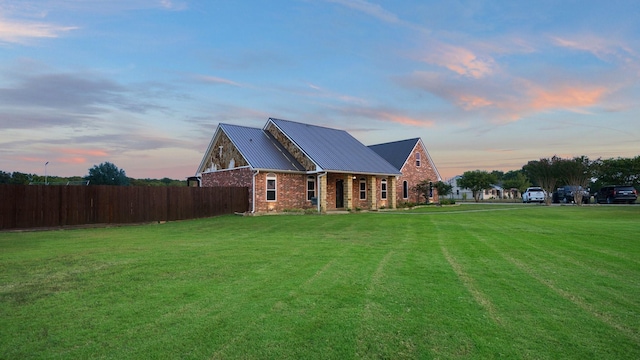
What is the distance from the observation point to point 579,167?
34.8 metres

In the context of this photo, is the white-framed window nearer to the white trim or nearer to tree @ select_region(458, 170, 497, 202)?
tree @ select_region(458, 170, 497, 202)

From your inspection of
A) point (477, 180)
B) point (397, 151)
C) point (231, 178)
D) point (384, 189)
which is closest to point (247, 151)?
point (231, 178)

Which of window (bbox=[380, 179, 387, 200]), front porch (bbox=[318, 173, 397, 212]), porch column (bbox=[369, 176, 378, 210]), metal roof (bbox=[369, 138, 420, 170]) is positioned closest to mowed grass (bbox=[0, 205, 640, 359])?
front porch (bbox=[318, 173, 397, 212])

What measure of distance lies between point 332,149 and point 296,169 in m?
5.09

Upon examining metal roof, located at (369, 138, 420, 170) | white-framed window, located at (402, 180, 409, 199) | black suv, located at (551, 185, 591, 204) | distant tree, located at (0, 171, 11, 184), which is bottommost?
black suv, located at (551, 185, 591, 204)

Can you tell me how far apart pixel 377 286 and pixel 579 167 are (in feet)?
122

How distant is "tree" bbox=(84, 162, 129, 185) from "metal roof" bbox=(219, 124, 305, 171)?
1542 inches

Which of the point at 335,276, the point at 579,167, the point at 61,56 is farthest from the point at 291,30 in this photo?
the point at 579,167

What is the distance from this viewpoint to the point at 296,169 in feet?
83.4

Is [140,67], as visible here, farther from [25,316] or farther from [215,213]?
[25,316]

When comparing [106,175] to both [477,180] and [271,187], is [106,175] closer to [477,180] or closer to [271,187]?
[271,187]

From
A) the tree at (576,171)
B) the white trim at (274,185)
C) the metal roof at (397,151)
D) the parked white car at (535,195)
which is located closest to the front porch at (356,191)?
the white trim at (274,185)

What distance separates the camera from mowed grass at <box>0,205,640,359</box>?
368 cm

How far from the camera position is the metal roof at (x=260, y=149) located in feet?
79.9
